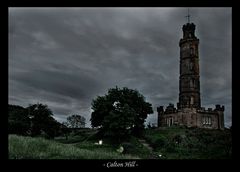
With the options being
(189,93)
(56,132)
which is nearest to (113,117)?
(56,132)

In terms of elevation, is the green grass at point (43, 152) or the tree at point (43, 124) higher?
the tree at point (43, 124)

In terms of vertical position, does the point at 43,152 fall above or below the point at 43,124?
below

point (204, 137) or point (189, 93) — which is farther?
point (189, 93)

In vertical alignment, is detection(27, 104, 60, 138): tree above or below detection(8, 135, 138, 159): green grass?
above

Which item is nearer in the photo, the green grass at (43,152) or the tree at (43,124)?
the green grass at (43,152)

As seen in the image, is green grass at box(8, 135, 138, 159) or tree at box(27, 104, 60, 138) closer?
green grass at box(8, 135, 138, 159)

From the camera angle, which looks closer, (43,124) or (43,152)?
(43,152)
